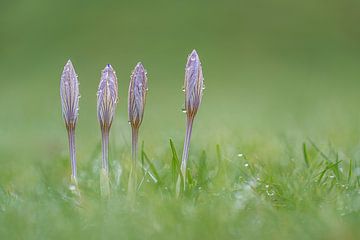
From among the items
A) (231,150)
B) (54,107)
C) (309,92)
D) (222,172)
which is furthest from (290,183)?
(54,107)

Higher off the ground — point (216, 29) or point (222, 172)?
point (216, 29)

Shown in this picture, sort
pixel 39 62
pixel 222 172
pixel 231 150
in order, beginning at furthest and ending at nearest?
pixel 39 62, pixel 231 150, pixel 222 172

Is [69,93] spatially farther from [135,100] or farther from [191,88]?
[191,88]

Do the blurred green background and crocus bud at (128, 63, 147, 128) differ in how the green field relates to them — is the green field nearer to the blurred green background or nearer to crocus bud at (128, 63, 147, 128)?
the blurred green background

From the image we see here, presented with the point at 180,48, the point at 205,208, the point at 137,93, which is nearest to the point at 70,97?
the point at 137,93

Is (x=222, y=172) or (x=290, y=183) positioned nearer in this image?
(x=290, y=183)

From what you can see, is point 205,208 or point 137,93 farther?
point 137,93

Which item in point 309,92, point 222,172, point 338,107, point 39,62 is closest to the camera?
point 222,172

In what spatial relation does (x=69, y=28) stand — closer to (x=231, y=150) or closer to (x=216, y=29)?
(x=216, y=29)
